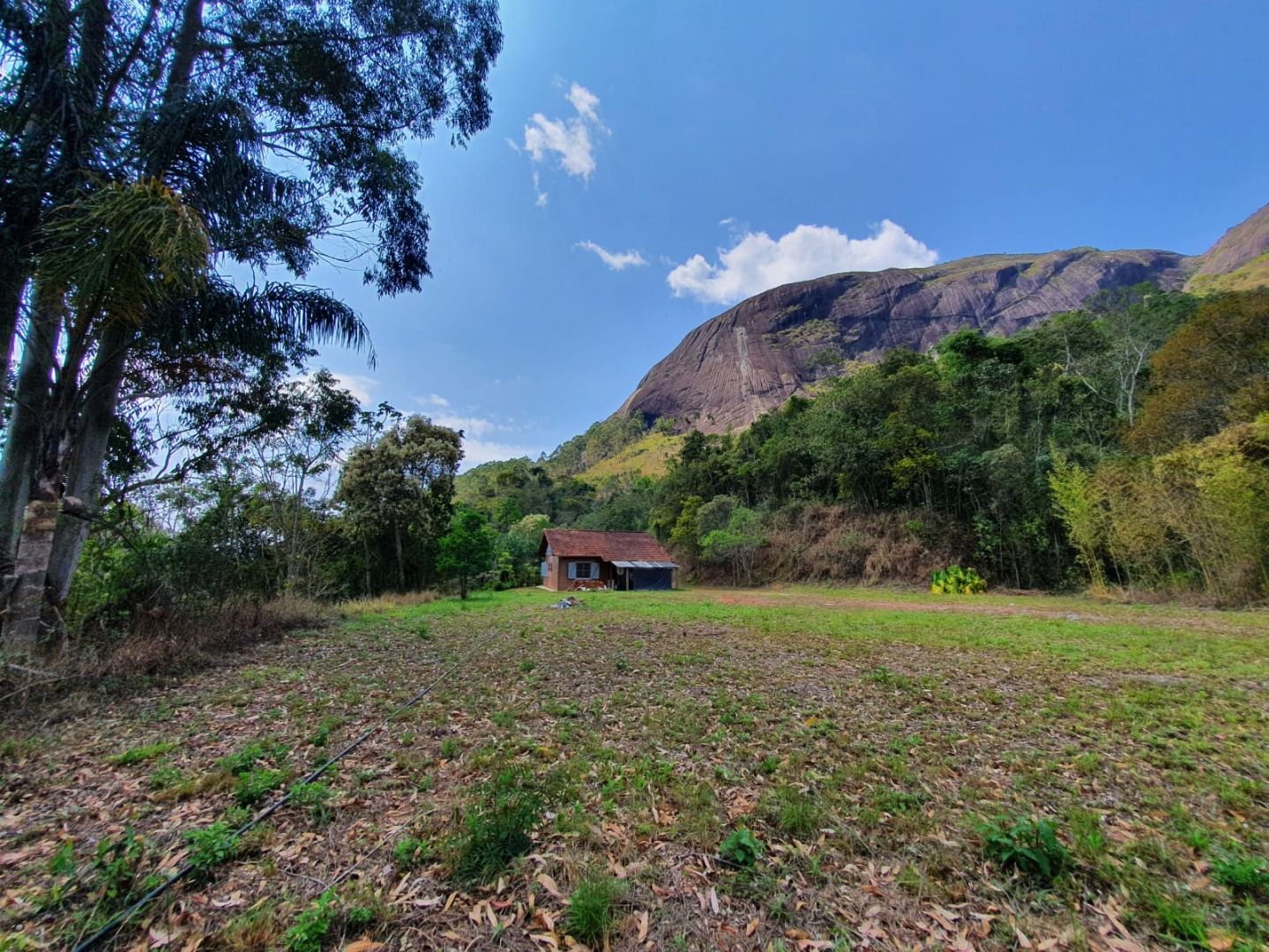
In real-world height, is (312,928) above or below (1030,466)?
below

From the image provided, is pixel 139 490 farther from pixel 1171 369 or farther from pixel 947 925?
pixel 1171 369

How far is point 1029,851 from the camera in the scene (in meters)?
2.32

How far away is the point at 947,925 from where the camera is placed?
6.64ft

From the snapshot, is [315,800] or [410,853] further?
[315,800]

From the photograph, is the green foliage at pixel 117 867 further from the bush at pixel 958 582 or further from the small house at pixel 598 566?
the small house at pixel 598 566

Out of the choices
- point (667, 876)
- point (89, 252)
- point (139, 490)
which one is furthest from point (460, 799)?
point (139, 490)

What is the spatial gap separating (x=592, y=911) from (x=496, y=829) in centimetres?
75

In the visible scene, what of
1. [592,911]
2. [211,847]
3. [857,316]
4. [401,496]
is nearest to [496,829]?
[592,911]

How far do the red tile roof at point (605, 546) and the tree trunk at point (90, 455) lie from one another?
2158 centimetres

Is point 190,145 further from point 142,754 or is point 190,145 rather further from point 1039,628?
point 1039,628

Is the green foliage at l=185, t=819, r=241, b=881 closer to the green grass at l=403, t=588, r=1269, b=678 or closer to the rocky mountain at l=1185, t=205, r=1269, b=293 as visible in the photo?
the green grass at l=403, t=588, r=1269, b=678

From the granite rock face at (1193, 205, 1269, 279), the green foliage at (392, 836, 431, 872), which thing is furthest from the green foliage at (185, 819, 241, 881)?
the granite rock face at (1193, 205, 1269, 279)

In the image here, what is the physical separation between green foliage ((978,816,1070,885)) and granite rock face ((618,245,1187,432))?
239 feet

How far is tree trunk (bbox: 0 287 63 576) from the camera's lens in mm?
4594
